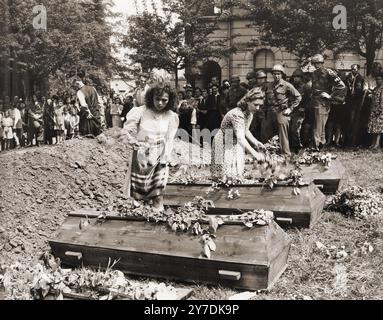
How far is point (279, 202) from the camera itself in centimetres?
619

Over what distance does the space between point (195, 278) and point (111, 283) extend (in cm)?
89

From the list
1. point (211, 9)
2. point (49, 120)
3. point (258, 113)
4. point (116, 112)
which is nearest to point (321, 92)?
point (258, 113)

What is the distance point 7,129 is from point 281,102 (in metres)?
8.99

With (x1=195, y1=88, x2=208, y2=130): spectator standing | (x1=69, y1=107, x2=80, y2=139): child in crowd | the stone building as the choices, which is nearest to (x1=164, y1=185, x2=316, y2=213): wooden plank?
(x1=195, y1=88, x2=208, y2=130): spectator standing

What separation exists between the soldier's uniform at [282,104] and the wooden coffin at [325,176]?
1970 millimetres

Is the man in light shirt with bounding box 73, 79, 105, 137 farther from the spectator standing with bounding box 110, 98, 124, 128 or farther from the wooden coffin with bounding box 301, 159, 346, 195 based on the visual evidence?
the spectator standing with bounding box 110, 98, 124, 128

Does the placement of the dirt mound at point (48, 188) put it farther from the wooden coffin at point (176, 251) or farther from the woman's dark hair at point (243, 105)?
the woman's dark hair at point (243, 105)

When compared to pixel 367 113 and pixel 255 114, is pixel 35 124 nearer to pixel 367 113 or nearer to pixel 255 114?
pixel 255 114

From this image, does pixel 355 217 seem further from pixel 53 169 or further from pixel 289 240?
pixel 53 169

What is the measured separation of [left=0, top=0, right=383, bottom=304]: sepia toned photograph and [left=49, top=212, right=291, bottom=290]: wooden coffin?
0.6 inches

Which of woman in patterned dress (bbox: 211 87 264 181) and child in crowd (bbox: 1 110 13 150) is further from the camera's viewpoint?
child in crowd (bbox: 1 110 13 150)

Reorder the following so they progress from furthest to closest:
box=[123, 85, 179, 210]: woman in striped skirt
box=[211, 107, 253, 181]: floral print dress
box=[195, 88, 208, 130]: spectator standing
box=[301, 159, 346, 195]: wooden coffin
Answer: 1. box=[195, 88, 208, 130]: spectator standing
2. box=[301, 159, 346, 195]: wooden coffin
3. box=[211, 107, 253, 181]: floral print dress
4. box=[123, 85, 179, 210]: woman in striped skirt

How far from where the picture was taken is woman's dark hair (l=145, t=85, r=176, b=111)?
5.38 metres
